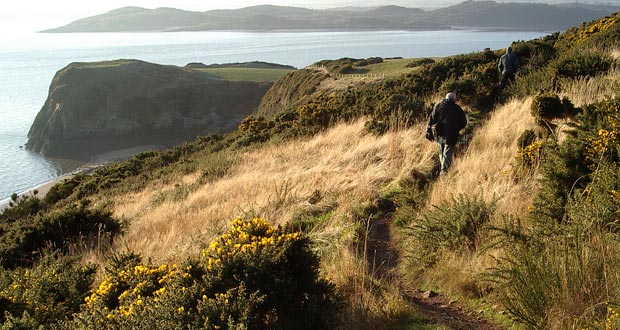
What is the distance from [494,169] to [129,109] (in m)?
88.8

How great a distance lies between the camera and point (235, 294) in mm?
3355

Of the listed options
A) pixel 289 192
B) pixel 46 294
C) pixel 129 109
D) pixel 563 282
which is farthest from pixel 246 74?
pixel 563 282

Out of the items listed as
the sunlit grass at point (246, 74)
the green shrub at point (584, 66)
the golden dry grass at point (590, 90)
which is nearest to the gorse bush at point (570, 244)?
the golden dry grass at point (590, 90)

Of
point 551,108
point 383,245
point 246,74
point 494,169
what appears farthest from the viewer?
point 246,74

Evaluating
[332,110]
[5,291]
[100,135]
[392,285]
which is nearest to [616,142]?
[392,285]

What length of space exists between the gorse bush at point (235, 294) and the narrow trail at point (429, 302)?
0.87 metres

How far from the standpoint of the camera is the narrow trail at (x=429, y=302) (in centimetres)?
353

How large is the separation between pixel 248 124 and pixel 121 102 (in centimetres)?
7049

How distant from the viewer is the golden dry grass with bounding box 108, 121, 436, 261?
671 cm

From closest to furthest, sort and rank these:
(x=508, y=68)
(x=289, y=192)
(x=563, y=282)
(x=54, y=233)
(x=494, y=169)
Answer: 1. (x=563, y=282)
2. (x=494, y=169)
3. (x=289, y=192)
4. (x=54, y=233)
5. (x=508, y=68)

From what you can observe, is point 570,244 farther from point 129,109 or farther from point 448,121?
point 129,109

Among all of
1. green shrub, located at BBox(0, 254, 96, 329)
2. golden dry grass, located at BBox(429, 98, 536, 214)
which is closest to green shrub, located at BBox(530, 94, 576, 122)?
golden dry grass, located at BBox(429, 98, 536, 214)

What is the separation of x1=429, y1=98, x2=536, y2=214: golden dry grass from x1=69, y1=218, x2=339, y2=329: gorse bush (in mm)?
2528

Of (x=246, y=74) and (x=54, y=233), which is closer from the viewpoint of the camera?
(x=54, y=233)
